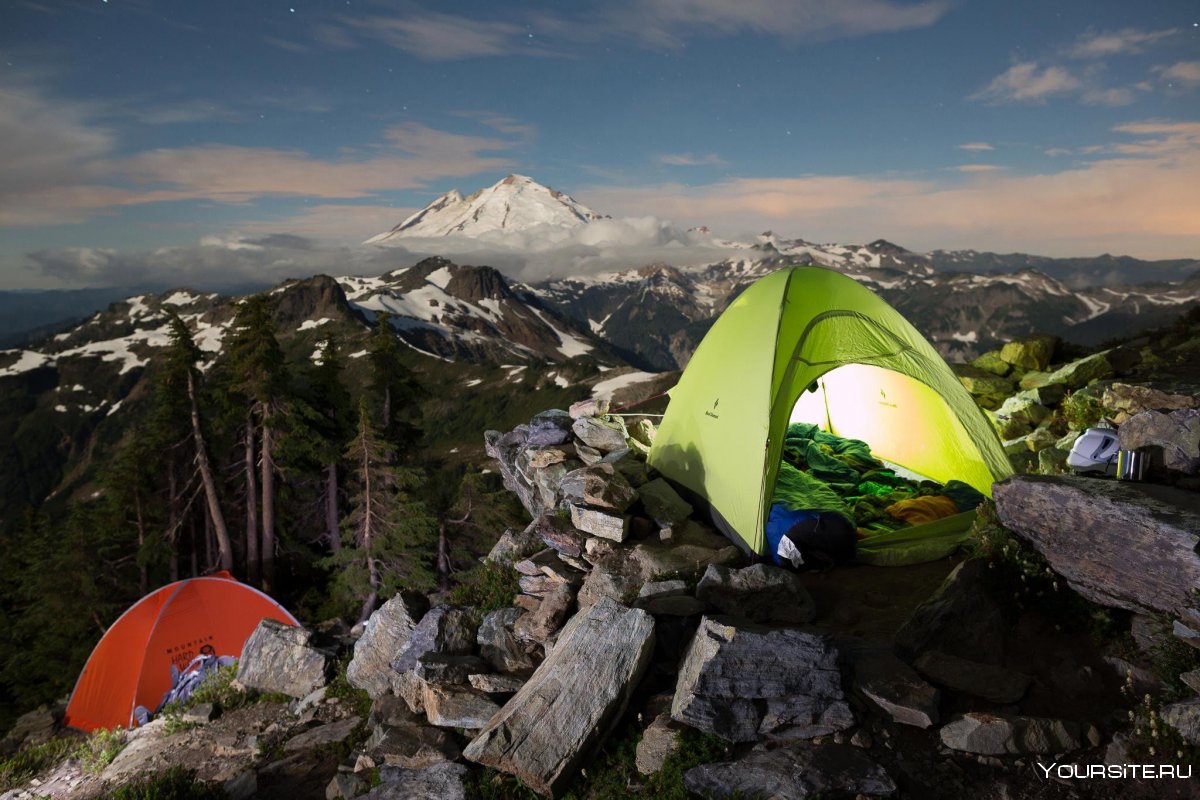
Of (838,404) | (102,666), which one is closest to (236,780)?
(838,404)

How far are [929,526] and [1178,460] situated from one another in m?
3.74

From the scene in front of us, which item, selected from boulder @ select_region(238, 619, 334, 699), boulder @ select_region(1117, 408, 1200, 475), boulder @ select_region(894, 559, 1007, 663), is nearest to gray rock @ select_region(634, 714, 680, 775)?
boulder @ select_region(894, 559, 1007, 663)

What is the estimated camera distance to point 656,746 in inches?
239

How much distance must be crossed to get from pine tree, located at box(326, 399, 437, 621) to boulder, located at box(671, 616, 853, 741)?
848 inches

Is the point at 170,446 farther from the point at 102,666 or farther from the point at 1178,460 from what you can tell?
the point at 1178,460

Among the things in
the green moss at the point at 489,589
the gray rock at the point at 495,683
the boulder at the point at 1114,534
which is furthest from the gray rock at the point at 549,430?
the boulder at the point at 1114,534

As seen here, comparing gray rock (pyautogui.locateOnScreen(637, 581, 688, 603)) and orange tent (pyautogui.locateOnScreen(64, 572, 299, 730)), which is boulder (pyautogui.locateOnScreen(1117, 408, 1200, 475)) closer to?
gray rock (pyautogui.locateOnScreen(637, 581, 688, 603))

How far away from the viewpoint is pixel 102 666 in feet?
61.5

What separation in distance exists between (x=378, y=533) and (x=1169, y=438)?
27.0m

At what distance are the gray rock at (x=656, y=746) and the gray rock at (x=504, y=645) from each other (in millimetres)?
2438

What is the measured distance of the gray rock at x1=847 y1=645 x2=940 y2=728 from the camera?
581 centimetres

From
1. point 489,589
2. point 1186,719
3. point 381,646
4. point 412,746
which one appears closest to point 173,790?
point 381,646

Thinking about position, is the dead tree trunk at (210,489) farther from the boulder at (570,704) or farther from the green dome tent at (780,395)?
the boulder at (570,704)

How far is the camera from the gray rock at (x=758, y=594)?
8.10 meters
